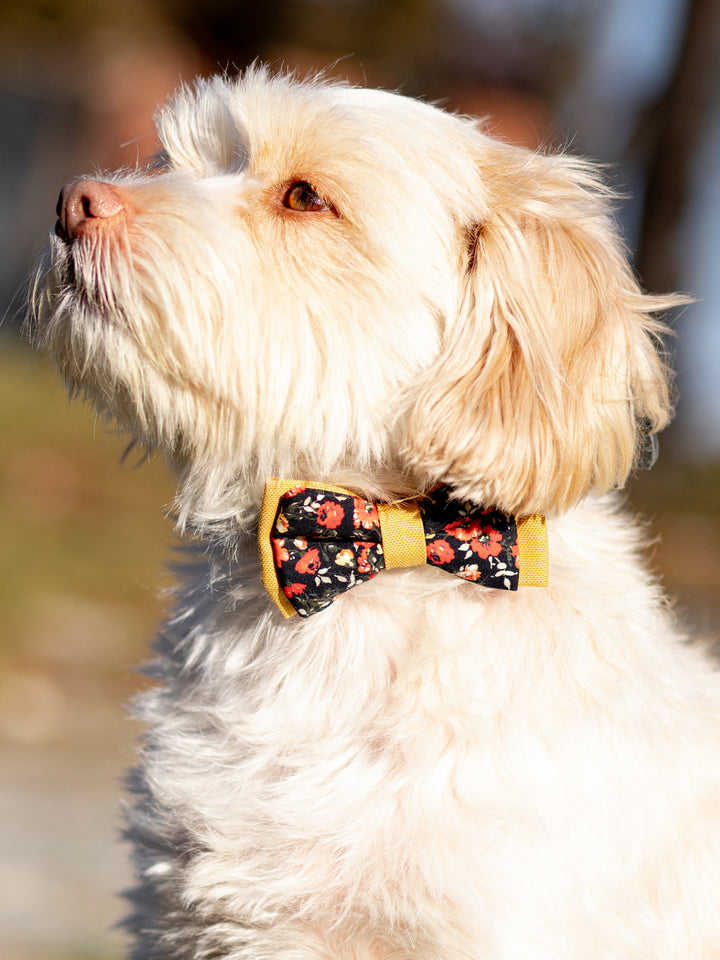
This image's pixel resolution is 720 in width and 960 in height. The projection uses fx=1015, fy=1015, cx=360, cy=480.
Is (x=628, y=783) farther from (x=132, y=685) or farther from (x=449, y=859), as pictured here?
(x=132, y=685)

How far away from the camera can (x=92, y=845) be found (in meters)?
5.04

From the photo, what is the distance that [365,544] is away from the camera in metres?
2.30

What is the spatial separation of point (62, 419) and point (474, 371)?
9.86 m

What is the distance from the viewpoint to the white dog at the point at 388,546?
2115 mm

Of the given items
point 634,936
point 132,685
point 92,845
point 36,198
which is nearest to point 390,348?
point 634,936

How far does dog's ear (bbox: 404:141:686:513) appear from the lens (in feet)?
6.97

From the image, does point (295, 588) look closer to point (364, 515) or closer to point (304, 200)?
point (364, 515)

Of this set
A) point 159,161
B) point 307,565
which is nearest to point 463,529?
point 307,565

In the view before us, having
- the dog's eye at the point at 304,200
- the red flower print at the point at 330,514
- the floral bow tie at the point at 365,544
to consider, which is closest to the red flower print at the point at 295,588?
the floral bow tie at the point at 365,544

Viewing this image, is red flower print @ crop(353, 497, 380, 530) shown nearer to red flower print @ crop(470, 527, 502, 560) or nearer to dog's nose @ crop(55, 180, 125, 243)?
red flower print @ crop(470, 527, 502, 560)

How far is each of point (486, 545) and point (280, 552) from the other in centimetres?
46

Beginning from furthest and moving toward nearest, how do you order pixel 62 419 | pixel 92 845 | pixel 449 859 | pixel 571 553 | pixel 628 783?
pixel 62 419 → pixel 92 845 → pixel 571 553 → pixel 628 783 → pixel 449 859

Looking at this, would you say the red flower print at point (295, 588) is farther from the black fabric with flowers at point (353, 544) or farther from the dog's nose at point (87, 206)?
the dog's nose at point (87, 206)

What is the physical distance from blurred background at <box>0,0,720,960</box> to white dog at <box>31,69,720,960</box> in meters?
0.64
